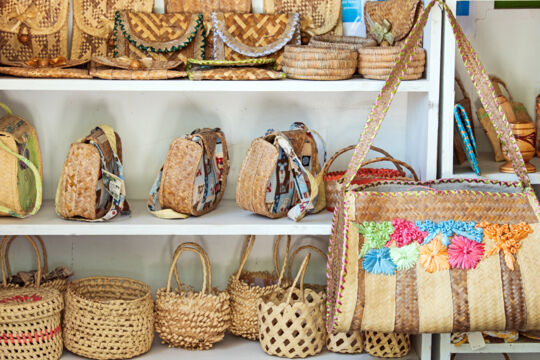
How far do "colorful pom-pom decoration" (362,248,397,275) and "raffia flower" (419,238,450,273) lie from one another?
0.28ft

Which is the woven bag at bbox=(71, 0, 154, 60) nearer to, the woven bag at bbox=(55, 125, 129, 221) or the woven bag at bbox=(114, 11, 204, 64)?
the woven bag at bbox=(114, 11, 204, 64)

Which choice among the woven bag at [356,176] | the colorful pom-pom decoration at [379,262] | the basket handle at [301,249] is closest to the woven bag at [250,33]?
the woven bag at [356,176]

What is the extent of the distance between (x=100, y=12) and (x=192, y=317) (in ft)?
3.53

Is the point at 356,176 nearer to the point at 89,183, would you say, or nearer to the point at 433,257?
the point at 433,257

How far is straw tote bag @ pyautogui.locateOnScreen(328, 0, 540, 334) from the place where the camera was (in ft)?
6.19

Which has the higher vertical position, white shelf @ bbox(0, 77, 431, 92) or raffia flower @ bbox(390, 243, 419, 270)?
white shelf @ bbox(0, 77, 431, 92)

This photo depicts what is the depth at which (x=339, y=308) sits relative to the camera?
6.21 feet

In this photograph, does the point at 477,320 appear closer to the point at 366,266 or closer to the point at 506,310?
the point at 506,310

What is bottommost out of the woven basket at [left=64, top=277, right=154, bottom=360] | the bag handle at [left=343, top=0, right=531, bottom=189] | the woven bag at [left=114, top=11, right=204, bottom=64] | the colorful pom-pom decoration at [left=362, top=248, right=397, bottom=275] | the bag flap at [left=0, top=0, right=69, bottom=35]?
the woven basket at [left=64, top=277, right=154, bottom=360]

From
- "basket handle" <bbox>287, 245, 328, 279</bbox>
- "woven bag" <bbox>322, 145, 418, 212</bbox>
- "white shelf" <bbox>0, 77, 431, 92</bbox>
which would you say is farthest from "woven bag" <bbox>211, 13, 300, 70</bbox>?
"basket handle" <bbox>287, 245, 328, 279</bbox>

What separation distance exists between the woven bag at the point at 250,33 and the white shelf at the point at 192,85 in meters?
0.26

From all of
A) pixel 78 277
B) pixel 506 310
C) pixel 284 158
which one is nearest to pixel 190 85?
pixel 284 158

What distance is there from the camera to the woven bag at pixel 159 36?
232 cm

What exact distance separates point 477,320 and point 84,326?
120 cm
